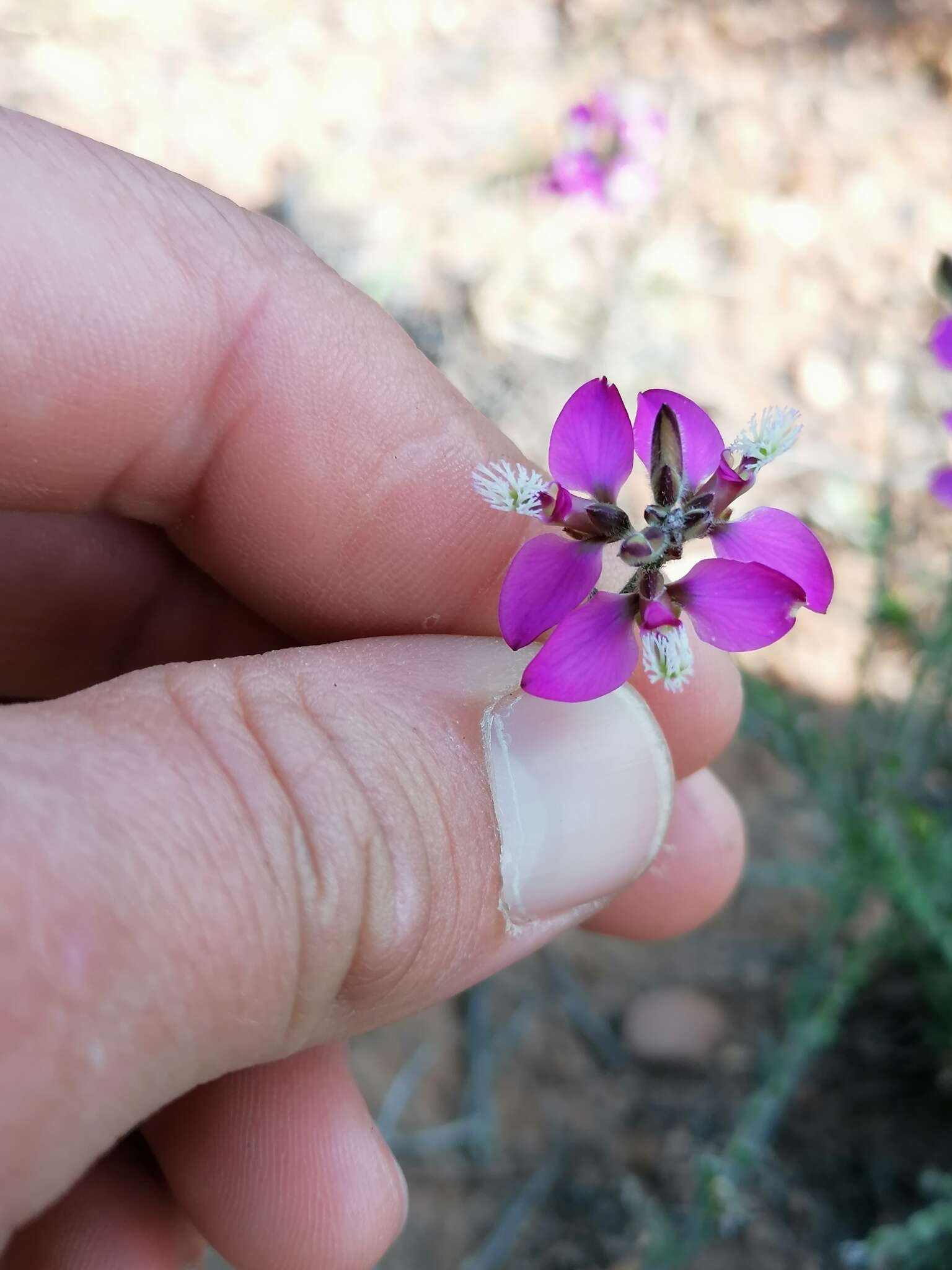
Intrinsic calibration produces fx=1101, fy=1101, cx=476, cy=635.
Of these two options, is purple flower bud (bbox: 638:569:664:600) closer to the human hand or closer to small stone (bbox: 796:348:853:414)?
the human hand

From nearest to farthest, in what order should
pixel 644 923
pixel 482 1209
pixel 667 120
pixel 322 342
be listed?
pixel 322 342 → pixel 644 923 → pixel 482 1209 → pixel 667 120

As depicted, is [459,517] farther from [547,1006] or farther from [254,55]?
[254,55]

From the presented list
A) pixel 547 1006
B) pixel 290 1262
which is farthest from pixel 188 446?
pixel 547 1006

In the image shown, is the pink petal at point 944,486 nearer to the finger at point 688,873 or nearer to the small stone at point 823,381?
the finger at point 688,873

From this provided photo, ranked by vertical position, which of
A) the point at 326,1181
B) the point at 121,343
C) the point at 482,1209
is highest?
the point at 121,343

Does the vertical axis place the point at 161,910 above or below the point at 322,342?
below

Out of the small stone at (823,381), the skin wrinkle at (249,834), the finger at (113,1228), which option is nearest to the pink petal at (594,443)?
the skin wrinkle at (249,834)

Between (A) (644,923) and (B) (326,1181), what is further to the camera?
(A) (644,923)

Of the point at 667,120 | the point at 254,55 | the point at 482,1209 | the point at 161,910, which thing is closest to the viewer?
the point at 161,910

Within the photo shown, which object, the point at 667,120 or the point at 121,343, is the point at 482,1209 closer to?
the point at 121,343
